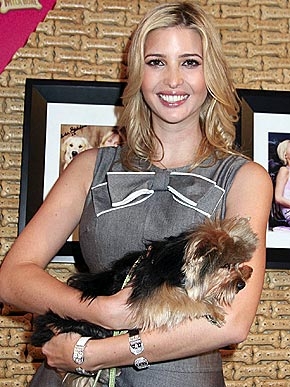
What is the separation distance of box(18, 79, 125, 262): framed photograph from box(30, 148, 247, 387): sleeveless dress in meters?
0.73

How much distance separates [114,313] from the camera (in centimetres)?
166

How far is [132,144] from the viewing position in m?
2.12

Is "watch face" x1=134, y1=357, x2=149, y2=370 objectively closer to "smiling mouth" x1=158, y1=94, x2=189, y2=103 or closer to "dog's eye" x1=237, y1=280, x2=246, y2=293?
"dog's eye" x1=237, y1=280, x2=246, y2=293

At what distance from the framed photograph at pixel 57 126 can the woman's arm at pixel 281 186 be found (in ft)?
2.25

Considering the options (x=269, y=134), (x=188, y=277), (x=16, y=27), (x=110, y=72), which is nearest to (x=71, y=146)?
(x=110, y=72)

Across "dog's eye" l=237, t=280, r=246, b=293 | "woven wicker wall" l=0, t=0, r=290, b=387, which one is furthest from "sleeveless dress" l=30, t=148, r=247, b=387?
"woven wicker wall" l=0, t=0, r=290, b=387

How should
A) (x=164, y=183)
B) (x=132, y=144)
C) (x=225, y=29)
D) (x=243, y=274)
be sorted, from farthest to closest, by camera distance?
(x=225, y=29)
(x=132, y=144)
(x=164, y=183)
(x=243, y=274)

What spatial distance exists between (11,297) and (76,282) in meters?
0.17

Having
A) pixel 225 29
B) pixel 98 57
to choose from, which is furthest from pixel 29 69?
pixel 225 29

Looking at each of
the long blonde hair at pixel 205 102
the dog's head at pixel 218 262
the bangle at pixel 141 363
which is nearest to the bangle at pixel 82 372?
the bangle at pixel 141 363

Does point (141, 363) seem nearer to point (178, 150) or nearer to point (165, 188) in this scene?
point (165, 188)

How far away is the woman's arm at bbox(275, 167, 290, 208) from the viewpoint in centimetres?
279

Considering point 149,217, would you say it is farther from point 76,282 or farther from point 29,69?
point 29,69

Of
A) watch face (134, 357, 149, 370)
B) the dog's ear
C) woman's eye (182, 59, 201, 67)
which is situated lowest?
watch face (134, 357, 149, 370)
